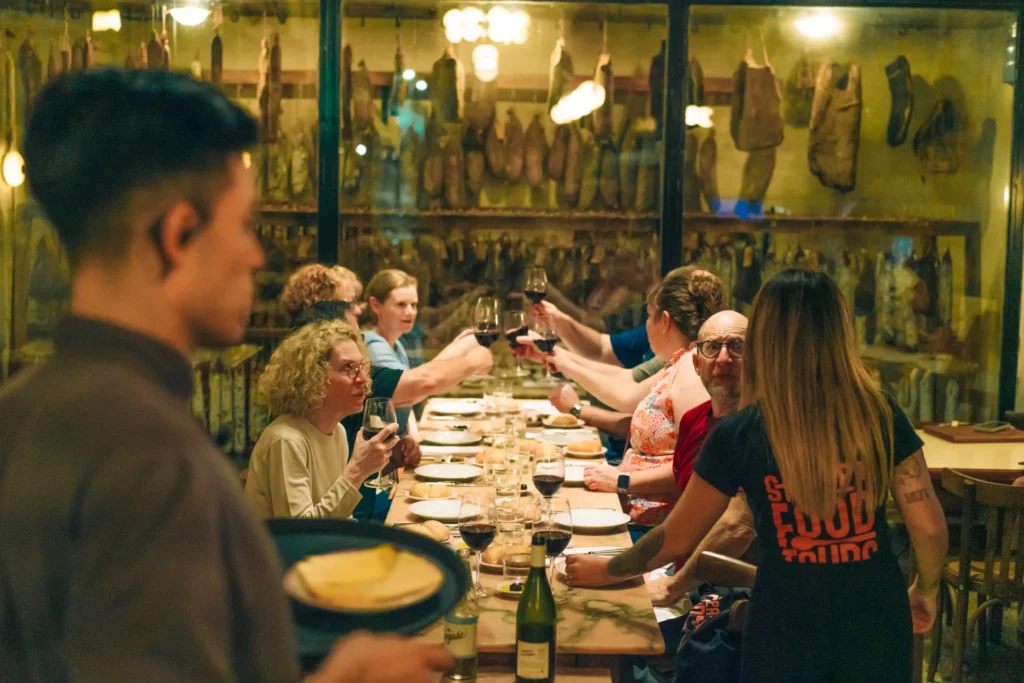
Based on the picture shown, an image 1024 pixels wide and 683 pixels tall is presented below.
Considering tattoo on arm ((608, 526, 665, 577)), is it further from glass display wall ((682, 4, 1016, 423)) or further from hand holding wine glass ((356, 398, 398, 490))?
glass display wall ((682, 4, 1016, 423))

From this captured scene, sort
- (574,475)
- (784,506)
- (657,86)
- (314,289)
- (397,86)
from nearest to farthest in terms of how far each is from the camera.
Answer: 1. (784,506)
2. (574,475)
3. (314,289)
4. (657,86)
5. (397,86)

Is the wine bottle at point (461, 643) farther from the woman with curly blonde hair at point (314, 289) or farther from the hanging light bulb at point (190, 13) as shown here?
the hanging light bulb at point (190, 13)

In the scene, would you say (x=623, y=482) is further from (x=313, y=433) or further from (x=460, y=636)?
(x=460, y=636)

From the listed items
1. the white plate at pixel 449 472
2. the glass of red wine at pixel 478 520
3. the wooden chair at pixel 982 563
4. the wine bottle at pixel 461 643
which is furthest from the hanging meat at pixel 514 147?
the wine bottle at pixel 461 643

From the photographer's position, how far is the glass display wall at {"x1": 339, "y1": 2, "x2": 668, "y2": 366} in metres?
5.55

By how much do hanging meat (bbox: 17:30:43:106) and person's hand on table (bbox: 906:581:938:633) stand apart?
5.00 meters

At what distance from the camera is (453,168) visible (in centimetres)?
567

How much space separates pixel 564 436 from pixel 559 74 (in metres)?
2.41

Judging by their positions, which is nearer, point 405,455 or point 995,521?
point 405,455

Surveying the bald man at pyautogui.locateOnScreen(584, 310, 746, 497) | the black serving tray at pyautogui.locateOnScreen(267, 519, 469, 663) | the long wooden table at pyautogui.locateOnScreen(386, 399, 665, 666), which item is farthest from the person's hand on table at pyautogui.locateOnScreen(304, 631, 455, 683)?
the bald man at pyautogui.locateOnScreen(584, 310, 746, 497)

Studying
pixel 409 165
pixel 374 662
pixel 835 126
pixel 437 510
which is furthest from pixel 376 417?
pixel 835 126

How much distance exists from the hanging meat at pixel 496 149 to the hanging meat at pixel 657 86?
0.83 meters

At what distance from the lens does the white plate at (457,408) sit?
4672 mm

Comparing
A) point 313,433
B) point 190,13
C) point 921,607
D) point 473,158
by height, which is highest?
point 190,13
